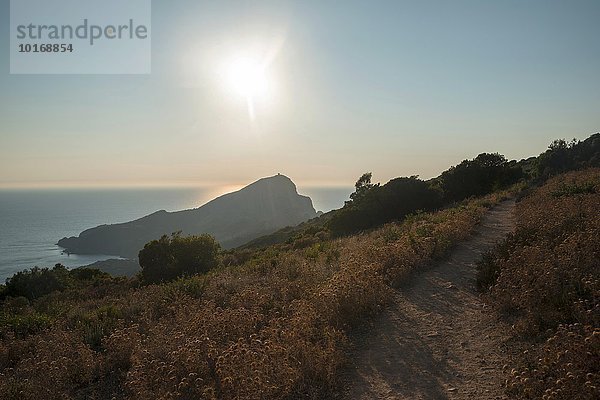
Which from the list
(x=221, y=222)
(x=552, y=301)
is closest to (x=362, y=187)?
(x=552, y=301)

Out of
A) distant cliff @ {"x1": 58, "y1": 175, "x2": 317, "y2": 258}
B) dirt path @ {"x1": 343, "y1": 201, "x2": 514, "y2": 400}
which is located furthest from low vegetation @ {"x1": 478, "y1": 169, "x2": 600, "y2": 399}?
distant cliff @ {"x1": 58, "y1": 175, "x2": 317, "y2": 258}

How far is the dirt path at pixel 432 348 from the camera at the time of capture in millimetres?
4715

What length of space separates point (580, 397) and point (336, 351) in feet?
9.67

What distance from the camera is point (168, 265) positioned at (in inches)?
920

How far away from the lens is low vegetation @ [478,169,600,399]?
3896 mm

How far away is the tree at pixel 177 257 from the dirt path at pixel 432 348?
17103 mm

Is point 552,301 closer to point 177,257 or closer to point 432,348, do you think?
point 432,348

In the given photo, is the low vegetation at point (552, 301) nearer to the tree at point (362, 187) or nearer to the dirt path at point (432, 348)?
the dirt path at point (432, 348)

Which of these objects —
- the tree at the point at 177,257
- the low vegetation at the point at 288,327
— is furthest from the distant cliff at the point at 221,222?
the low vegetation at the point at 288,327

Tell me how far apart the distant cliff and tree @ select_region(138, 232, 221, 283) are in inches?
2743

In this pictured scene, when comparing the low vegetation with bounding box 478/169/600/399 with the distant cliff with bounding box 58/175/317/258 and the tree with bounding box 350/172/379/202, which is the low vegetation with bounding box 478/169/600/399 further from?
the distant cliff with bounding box 58/175/317/258

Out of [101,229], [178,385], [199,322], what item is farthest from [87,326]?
[101,229]

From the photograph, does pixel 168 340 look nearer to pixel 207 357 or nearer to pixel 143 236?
pixel 207 357

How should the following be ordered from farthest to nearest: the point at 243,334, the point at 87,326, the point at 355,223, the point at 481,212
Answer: the point at 355,223 → the point at 481,212 → the point at 87,326 → the point at 243,334
